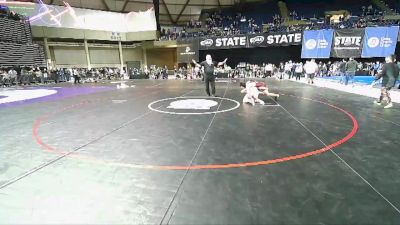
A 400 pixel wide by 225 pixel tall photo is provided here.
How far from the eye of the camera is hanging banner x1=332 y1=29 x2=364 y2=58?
1955cm

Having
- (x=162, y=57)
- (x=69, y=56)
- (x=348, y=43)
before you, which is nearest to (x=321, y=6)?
(x=348, y=43)

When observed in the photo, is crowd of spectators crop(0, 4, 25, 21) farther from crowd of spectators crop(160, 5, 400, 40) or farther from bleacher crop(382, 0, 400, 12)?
bleacher crop(382, 0, 400, 12)

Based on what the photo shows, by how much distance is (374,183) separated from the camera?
2824 mm

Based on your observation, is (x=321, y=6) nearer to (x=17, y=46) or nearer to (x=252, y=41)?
(x=252, y=41)

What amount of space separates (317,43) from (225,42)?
27.1 feet

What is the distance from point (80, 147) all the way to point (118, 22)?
1191 inches

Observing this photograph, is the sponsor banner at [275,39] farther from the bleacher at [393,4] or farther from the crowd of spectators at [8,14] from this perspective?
the crowd of spectators at [8,14]

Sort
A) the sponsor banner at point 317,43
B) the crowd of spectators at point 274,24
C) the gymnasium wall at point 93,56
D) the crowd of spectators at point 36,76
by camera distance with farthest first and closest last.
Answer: the gymnasium wall at point 93,56 → the crowd of spectators at point 274,24 → the sponsor banner at point 317,43 → the crowd of spectators at point 36,76

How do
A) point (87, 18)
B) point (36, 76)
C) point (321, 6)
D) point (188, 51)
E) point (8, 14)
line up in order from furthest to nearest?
point (321, 6) → point (87, 18) → point (188, 51) → point (36, 76) → point (8, 14)

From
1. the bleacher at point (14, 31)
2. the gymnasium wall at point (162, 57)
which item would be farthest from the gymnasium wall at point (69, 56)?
the gymnasium wall at point (162, 57)

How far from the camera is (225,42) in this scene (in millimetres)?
24406

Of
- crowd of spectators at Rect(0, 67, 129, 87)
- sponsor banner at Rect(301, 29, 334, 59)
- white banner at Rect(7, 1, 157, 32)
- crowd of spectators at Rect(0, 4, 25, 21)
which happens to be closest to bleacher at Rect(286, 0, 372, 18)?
sponsor banner at Rect(301, 29, 334, 59)

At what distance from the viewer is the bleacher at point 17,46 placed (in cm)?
1967

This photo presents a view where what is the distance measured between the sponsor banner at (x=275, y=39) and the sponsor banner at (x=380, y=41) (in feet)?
16.5
